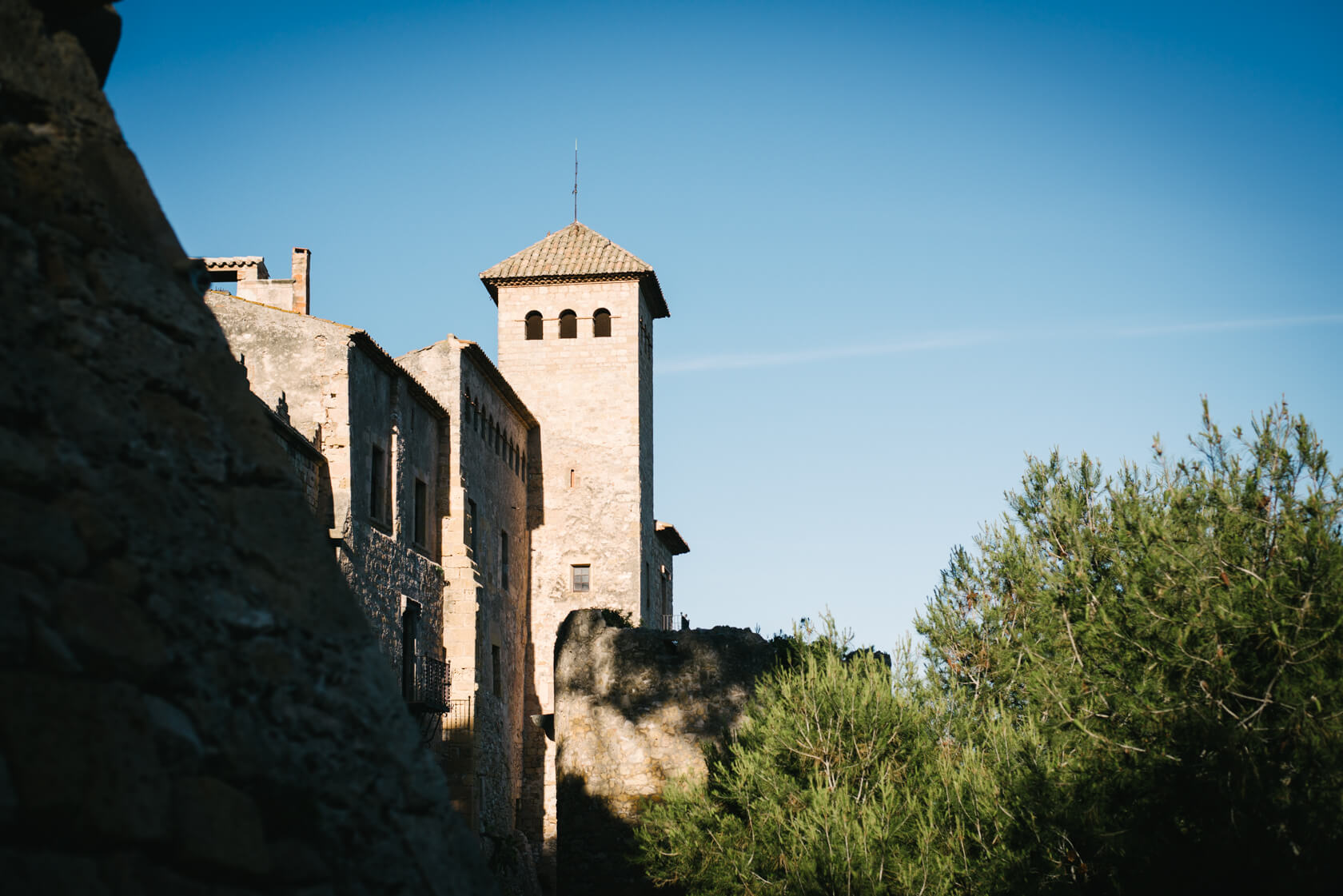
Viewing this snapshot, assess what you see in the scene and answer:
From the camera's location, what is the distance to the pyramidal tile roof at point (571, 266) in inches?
1350

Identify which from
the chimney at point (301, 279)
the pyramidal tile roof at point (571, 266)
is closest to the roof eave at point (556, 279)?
the pyramidal tile roof at point (571, 266)

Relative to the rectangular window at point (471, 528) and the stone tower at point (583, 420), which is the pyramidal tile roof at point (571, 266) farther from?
the rectangular window at point (471, 528)

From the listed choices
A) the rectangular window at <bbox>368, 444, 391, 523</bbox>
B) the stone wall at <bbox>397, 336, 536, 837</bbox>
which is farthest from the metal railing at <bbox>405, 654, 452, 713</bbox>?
the rectangular window at <bbox>368, 444, 391, 523</bbox>

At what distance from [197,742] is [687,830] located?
1309 centimetres

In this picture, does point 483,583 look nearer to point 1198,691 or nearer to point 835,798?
point 835,798

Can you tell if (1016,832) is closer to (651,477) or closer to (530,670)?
(530,670)

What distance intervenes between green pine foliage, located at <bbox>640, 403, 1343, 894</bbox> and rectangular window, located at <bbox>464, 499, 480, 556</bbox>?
10.1m

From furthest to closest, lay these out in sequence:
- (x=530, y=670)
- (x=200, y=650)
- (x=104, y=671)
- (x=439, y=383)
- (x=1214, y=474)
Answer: (x=530, y=670)
(x=439, y=383)
(x=1214, y=474)
(x=200, y=650)
(x=104, y=671)

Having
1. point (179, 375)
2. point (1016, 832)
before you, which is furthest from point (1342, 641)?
point (179, 375)

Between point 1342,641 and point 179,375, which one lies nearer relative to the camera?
point 179,375

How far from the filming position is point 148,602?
2.64 m

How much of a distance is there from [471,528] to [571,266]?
11.7m

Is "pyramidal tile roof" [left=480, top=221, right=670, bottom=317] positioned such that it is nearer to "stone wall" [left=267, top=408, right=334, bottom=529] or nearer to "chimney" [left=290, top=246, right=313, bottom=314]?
"chimney" [left=290, top=246, right=313, bottom=314]

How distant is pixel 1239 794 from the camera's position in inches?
371
